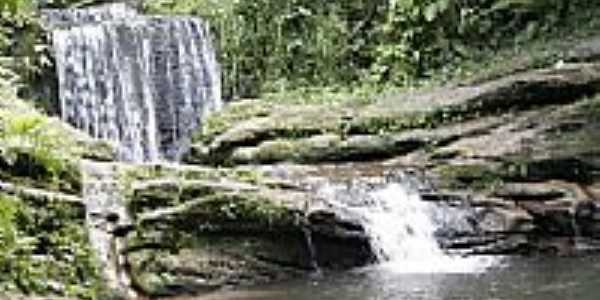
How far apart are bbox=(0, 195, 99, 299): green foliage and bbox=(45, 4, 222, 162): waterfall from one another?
301 inches

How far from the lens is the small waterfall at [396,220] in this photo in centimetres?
1165

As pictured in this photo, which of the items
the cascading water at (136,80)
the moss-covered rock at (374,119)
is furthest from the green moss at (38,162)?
the cascading water at (136,80)

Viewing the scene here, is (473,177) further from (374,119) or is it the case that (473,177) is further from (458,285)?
(458,285)

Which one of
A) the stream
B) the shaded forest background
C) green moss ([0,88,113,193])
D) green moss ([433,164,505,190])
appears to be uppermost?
the shaded forest background

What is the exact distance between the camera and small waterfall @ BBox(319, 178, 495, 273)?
11.6 metres

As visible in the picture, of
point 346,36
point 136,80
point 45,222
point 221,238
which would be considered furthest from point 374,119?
point 45,222

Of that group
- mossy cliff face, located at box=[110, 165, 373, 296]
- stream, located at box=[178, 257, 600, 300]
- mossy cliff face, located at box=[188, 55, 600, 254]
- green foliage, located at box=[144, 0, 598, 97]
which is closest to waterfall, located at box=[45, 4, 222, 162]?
green foliage, located at box=[144, 0, 598, 97]

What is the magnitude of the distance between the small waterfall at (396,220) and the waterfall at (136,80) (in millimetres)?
6291

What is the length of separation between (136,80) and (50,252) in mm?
9150

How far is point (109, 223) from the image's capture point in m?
11.2

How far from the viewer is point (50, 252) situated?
33.9ft

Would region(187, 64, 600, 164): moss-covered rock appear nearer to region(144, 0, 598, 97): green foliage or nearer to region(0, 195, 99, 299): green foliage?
region(144, 0, 598, 97): green foliage

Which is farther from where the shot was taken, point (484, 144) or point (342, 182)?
point (484, 144)

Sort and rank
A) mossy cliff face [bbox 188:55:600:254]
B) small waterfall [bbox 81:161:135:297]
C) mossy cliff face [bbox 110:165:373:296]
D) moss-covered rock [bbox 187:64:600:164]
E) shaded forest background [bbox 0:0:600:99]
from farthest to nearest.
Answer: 1. shaded forest background [bbox 0:0:600:99]
2. moss-covered rock [bbox 187:64:600:164]
3. mossy cliff face [bbox 188:55:600:254]
4. mossy cliff face [bbox 110:165:373:296]
5. small waterfall [bbox 81:161:135:297]
